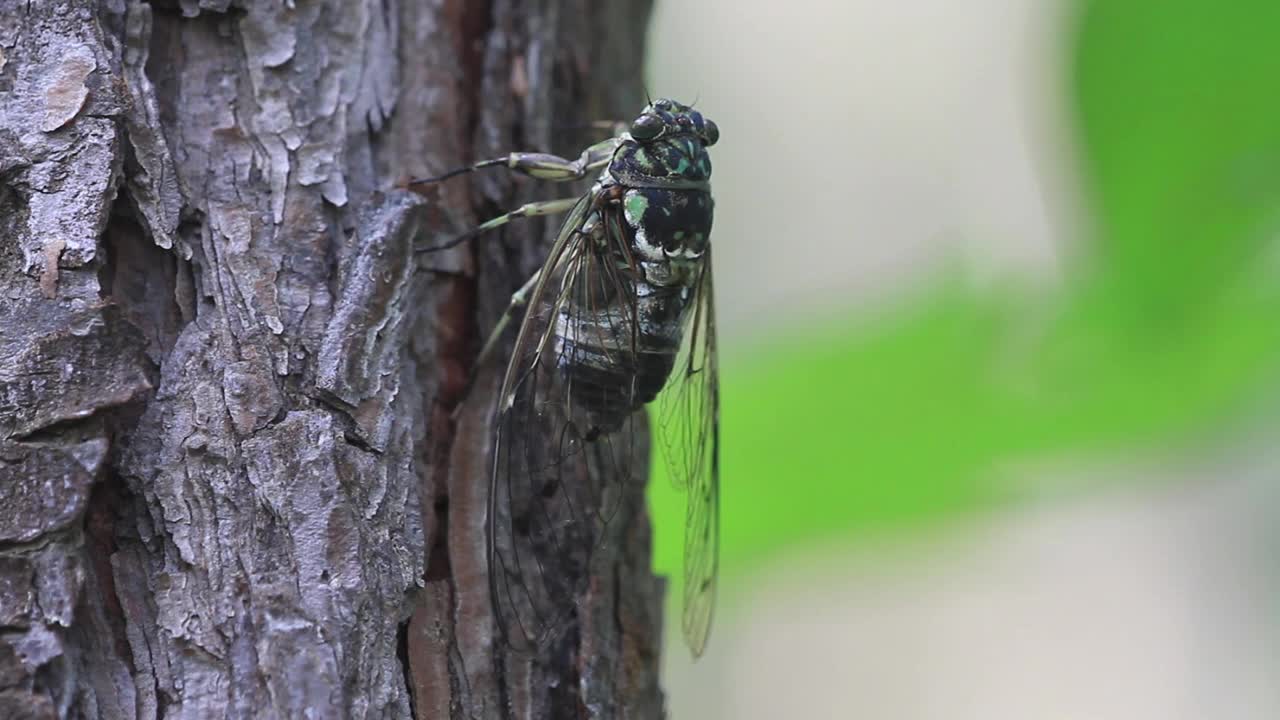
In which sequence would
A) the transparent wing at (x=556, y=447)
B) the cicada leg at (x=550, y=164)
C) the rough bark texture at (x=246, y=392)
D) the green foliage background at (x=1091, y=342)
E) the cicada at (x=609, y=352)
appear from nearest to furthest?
the rough bark texture at (x=246, y=392) → the green foliage background at (x=1091, y=342) → the transparent wing at (x=556, y=447) → the cicada at (x=609, y=352) → the cicada leg at (x=550, y=164)

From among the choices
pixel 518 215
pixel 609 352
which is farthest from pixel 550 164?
pixel 609 352

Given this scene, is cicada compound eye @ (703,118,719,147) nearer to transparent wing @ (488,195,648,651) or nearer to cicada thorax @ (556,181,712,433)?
cicada thorax @ (556,181,712,433)

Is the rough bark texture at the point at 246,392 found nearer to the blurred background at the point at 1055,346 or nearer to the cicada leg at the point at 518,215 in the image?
the cicada leg at the point at 518,215

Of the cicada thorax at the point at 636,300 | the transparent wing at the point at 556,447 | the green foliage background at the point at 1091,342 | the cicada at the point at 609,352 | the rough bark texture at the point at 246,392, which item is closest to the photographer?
the rough bark texture at the point at 246,392

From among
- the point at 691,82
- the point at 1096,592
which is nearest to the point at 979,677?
the point at 1096,592

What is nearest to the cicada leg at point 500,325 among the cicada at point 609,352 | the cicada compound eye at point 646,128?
the cicada at point 609,352

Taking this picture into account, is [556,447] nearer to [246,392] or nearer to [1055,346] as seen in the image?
[246,392]

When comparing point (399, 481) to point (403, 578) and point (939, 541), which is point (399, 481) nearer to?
point (403, 578)

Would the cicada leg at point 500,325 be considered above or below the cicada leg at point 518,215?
below

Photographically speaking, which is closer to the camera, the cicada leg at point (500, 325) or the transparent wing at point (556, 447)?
the transparent wing at point (556, 447)

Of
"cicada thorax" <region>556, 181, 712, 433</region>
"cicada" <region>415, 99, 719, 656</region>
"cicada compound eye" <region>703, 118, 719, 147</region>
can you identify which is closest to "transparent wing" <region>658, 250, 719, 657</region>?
"cicada" <region>415, 99, 719, 656</region>
